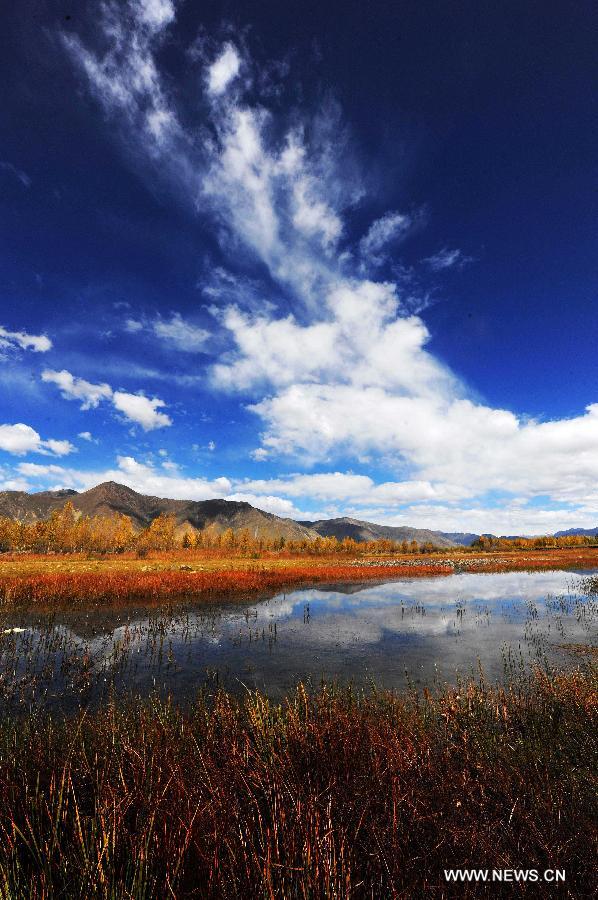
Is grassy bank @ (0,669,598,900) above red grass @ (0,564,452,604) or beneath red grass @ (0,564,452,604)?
above

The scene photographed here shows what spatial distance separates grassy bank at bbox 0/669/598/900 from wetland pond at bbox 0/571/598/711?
5219mm

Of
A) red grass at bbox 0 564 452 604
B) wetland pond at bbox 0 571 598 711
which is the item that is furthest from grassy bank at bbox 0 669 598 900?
red grass at bbox 0 564 452 604

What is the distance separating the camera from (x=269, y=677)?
1344 cm

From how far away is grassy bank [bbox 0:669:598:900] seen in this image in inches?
132

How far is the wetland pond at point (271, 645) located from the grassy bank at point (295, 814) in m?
5.22

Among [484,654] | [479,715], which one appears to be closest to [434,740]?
[479,715]

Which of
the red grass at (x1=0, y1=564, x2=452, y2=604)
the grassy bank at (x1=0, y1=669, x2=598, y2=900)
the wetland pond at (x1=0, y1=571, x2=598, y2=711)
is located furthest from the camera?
the red grass at (x1=0, y1=564, x2=452, y2=604)

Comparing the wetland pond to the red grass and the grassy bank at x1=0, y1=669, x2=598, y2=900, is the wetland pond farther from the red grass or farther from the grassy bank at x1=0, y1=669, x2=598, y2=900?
the grassy bank at x1=0, y1=669, x2=598, y2=900

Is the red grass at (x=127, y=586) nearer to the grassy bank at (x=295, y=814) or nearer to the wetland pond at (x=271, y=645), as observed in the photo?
the wetland pond at (x=271, y=645)

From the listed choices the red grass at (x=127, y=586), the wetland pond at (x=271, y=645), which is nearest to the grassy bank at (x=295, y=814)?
the wetland pond at (x=271, y=645)

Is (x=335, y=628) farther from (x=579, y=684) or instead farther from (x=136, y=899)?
(x=136, y=899)

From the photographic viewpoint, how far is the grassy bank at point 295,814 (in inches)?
132

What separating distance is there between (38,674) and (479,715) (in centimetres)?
1382

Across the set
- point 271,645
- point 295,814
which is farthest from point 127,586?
point 295,814
